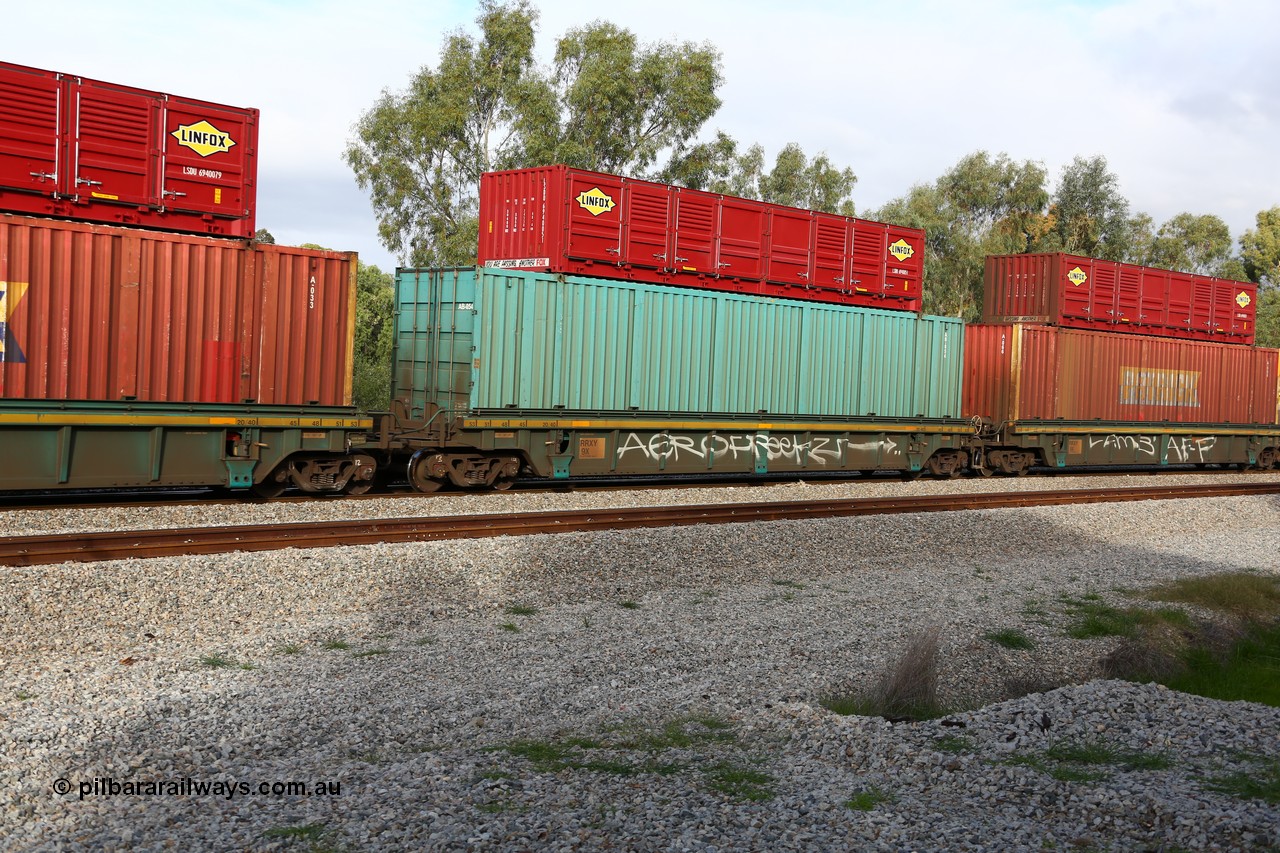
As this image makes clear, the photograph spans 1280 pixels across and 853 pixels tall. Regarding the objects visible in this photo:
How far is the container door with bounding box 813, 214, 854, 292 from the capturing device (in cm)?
2031

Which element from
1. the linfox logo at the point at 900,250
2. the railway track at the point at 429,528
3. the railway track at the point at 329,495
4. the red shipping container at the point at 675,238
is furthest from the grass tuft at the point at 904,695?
the linfox logo at the point at 900,250

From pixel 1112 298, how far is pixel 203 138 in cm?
2101

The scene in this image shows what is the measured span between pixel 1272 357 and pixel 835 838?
3087 centimetres

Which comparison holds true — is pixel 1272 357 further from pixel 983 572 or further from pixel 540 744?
pixel 540 744

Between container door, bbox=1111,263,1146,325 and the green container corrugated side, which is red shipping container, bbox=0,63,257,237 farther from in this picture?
container door, bbox=1111,263,1146,325

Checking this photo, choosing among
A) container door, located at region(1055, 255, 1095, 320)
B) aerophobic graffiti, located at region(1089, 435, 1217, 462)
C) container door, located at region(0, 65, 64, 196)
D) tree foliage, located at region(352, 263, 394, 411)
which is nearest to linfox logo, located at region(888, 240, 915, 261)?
container door, located at region(1055, 255, 1095, 320)

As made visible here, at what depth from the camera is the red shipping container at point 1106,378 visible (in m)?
23.5

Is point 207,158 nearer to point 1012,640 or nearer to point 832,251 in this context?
point 832,251

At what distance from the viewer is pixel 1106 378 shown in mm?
25203

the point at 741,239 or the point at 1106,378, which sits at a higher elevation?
the point at 741,239

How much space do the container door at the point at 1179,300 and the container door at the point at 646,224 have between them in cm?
1524

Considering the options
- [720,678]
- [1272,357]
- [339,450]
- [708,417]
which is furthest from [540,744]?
[1272,357]

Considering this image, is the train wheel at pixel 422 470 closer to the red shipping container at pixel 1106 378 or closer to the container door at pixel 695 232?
the container door at pixel 695 232

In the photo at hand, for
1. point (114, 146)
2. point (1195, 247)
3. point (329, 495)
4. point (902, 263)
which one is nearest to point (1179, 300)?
point (902, 263)
